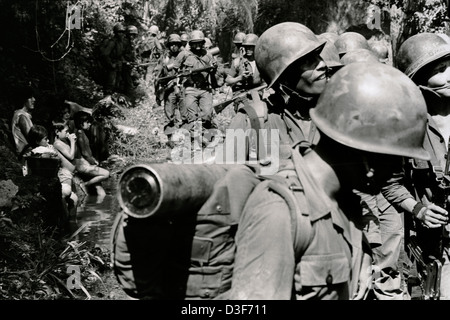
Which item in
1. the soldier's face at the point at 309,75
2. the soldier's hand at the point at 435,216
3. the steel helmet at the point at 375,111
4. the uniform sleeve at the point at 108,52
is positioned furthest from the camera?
the uniform sleeve at the point at 108,52

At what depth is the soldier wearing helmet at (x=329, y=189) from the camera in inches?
97.0

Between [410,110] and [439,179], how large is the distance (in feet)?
7.90

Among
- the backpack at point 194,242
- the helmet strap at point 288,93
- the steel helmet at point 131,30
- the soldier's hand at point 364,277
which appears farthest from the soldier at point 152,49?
the backpack at point 194,242

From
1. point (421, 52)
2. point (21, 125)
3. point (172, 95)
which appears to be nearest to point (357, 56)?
point (421, 52)

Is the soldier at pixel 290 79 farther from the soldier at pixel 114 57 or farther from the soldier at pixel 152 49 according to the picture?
the soldier at pixel 152 49

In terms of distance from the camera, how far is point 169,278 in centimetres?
286

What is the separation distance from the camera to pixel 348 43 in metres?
7.12

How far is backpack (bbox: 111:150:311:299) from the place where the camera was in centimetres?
261

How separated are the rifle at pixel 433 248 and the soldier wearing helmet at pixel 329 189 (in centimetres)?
216

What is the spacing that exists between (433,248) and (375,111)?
275 cm

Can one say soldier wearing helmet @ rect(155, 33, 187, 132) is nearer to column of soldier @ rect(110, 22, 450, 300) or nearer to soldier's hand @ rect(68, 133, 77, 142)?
soldier's hand @ rect(68, 133, 77, 142)

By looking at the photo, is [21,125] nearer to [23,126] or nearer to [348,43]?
[23,126]

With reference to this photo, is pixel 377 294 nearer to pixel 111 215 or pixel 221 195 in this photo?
pixel 221 195

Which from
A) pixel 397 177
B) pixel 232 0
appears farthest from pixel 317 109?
pixel 232 0
